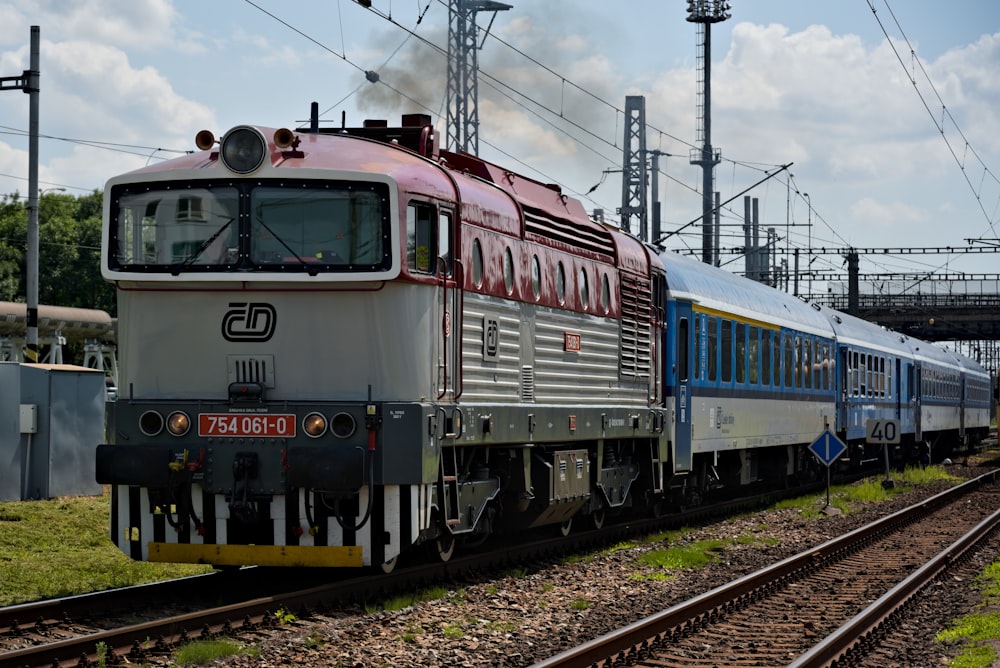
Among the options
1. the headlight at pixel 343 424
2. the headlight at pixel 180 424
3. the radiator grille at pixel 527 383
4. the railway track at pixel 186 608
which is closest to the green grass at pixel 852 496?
the radiator grille at pixel 527 383

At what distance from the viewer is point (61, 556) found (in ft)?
54.9

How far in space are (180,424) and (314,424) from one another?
1.23 m

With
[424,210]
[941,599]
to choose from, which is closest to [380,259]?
[424,210]

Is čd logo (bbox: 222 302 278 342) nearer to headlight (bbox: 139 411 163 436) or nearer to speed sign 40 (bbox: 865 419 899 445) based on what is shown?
headlight (bbox: 139 411 163 436)

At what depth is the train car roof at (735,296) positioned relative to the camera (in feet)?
72.9

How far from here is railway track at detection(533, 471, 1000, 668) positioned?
36.2 feet

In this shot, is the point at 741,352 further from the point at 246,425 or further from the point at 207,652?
the point at 207,652

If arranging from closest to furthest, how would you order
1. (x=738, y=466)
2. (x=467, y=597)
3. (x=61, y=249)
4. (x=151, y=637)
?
(x=151, y=637)
(x=467, y=597)
(x=738, y=466)
(x=61, y=249)

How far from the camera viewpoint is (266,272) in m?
12.8

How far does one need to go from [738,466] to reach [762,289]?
4.06 metres

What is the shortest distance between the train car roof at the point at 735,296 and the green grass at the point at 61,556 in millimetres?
8777

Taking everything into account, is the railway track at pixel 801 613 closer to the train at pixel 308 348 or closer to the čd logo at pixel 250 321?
the train at pixel 308 348

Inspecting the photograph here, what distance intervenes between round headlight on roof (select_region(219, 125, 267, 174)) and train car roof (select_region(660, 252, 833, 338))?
378 inches

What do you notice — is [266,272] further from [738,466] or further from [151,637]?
[738,466]
